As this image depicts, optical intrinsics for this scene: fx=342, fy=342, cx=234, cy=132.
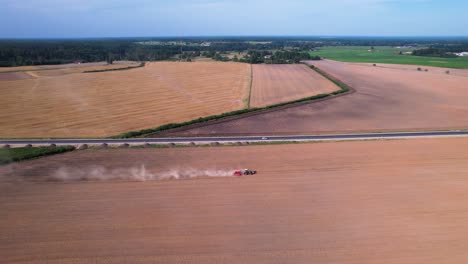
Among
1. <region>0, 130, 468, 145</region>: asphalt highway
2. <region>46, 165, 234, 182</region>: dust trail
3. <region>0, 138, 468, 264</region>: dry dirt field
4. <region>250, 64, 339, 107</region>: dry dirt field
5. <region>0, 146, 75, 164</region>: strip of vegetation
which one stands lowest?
<region>0, 138, 468, 264</region>: dry dirt field

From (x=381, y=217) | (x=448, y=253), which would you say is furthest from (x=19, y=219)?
(x=448, y=253)

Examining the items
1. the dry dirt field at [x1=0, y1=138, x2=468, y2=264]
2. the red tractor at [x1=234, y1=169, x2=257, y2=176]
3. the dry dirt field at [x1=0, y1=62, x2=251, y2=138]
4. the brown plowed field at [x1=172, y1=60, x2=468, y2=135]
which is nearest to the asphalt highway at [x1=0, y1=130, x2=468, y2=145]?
the brown plowed field at [x1=172, y1=60, x2=468, y2=135]

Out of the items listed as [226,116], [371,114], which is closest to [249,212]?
[226,116]

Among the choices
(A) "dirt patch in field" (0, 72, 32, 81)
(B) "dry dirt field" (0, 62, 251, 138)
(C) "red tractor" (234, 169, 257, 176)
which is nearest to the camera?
(C) "red tractor" (234, 169, 257, 176)

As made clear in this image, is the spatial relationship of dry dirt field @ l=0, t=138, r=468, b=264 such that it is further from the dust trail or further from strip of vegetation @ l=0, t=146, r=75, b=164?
strip of vegetation @ l=0, t=146, r=75, b=164

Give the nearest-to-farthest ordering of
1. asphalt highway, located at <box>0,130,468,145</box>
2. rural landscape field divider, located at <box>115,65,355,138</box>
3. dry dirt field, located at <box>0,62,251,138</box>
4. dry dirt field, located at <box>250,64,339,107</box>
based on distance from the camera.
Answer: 1. asphalt highway, located at <box>0,130,468,145</box>
2. rural landscape field divider, located at <box>115,65,355,138</box>
3. dry dirt field, located at <box>0,62,251,138</box>
4. dry dirt field, located at <box>250,64,339,107</box>

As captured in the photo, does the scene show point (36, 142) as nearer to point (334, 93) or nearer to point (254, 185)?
point (254, 185)

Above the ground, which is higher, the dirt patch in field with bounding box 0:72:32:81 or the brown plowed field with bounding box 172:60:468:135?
the dirt patch in field with bounding box 0:72:32:81

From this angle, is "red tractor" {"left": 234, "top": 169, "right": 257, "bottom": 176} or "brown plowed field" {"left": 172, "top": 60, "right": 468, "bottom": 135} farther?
"brown plowed field" {"left": 172, "top": 60, "right": 468, "bottom": 135}

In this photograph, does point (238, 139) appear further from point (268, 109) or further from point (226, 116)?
point (268, 109)
